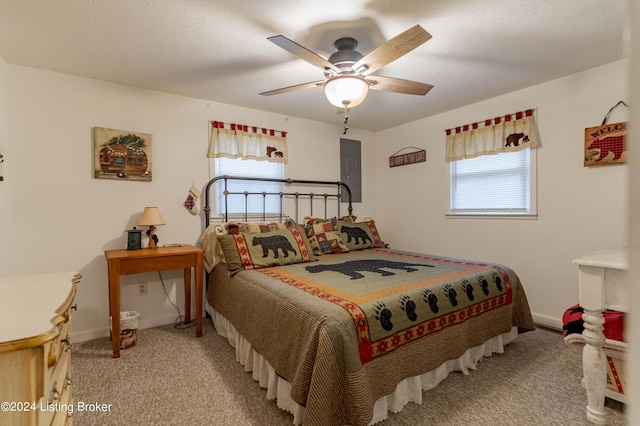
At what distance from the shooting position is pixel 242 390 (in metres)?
1.88

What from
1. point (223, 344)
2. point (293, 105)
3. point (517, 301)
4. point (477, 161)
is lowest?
point (223, 344)

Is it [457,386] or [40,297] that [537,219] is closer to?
[457,386]

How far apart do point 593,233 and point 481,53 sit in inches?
71.3

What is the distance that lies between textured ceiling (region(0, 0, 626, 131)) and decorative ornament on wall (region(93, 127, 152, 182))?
1.61 ft

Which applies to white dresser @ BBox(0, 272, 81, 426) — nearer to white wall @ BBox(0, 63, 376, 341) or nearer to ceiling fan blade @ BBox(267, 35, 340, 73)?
ceiling fan blade @ BBox(267, 35, 340, 73)

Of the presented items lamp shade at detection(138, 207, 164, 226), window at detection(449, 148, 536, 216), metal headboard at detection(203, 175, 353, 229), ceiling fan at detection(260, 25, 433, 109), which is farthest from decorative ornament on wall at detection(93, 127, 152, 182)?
window at detection(449, 148, 536, 216)

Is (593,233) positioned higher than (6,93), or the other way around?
(6,93)

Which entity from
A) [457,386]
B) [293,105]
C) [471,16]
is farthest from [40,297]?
[293,105]

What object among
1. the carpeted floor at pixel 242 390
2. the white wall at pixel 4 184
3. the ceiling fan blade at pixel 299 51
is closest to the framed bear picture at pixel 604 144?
the carpeted floor at pixel 242 390

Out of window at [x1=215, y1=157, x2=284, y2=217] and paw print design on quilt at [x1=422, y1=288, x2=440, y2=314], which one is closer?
paw print design on quilt at [x1=422, y1=288, x2=440, y2=314]

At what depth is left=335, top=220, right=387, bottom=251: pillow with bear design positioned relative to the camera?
3.43 metres

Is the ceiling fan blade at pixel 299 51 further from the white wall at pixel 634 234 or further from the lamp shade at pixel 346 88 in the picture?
the white wall at pixel 634 234

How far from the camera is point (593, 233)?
2547 mm

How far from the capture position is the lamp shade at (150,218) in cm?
264
